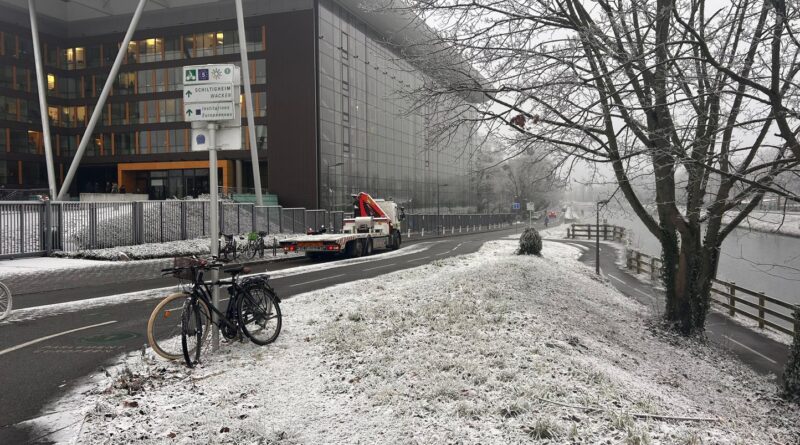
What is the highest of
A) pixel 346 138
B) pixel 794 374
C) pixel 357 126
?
pixel 357 126

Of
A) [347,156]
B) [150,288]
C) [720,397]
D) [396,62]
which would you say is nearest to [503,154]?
[396,62]

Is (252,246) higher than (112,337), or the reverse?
(252,246)

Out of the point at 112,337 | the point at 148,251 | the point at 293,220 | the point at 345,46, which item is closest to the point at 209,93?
the point at 112,337

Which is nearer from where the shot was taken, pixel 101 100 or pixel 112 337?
pixel 112 337

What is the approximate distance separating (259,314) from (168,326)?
1213 millimetres

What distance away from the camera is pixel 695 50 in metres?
6.27

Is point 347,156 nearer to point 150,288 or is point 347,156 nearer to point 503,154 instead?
point 150,288

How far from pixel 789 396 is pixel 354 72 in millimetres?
49035

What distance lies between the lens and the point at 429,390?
4.63 metres

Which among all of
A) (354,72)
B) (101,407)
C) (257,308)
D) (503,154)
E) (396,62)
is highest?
(354,72)

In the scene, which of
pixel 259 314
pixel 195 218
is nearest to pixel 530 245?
pixel 195 218

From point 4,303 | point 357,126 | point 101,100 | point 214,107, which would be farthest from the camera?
point 357,126

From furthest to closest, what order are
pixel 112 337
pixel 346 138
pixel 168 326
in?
pixel 346 138 < pixel 112 337 < pixel 168 326

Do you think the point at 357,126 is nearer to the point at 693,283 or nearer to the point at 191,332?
the point at 693,283
